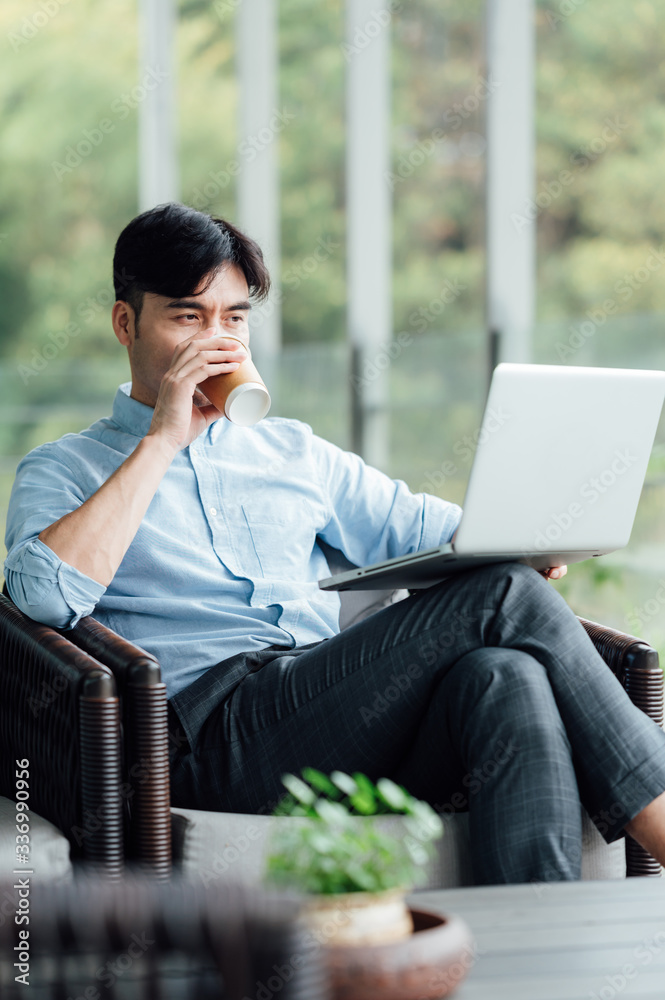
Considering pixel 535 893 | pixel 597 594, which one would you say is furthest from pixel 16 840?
pixel 597 594

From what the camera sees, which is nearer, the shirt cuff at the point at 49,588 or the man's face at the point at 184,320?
the shirt cuff at the point at 49,588

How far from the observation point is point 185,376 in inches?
68.5

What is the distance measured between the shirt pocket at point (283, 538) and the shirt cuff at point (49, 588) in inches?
13.5

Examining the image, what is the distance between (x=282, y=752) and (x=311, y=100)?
7.65 metres

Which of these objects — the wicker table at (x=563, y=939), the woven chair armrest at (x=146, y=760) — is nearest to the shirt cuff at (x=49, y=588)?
the woven chair armrest at (x=146, y=760)

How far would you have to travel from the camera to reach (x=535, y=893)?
1.12m

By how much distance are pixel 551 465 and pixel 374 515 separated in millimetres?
574

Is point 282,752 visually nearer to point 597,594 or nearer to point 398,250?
point 597,594

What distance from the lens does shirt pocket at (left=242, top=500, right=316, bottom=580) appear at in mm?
1894

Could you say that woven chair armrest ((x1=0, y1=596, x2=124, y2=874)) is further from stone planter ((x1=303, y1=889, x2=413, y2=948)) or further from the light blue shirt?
stone planter ((x1=303, y1=889, x2=413, y2=948))

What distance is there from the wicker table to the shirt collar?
3.40 feet

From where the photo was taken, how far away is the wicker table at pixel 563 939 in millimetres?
915

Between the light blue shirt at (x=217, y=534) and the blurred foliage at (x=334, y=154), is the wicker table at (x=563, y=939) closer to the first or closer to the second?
the light blue shirt at (x=217, y=534)

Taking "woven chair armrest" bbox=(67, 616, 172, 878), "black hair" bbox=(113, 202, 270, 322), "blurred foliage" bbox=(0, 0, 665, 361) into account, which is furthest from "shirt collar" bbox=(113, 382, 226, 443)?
"blurred foliage" bbox=(0, 0, 665, 361)
